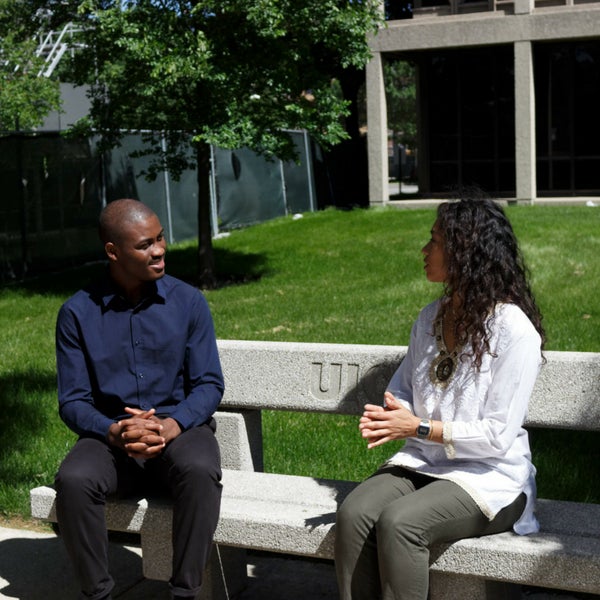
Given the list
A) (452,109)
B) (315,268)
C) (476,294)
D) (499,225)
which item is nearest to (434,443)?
(476,294)

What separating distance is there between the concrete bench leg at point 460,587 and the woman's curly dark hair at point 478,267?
0.82m

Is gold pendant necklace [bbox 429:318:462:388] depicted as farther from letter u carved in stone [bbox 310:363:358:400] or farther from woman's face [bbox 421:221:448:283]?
letter u carved in stone [bbox 310:363:358:400]

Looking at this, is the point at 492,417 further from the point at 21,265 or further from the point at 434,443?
the point at 21,265

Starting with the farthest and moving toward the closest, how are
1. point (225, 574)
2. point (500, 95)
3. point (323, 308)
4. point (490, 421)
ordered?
point (500, 95), point (323, 308), point (225, 574), point (490, 421)

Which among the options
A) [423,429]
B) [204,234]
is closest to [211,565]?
[423,429]

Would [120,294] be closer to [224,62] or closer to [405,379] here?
[405,379]

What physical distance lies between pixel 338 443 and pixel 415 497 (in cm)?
250

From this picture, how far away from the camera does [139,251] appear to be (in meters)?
4.21

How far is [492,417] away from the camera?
363 cm

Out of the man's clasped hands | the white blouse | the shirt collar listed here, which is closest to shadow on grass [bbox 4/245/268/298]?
the shirt collar

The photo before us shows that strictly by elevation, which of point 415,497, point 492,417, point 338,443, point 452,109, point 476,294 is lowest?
point 338,443

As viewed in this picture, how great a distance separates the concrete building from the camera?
22.1 metres

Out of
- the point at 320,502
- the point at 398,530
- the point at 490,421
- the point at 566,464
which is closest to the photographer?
the point at 398,530

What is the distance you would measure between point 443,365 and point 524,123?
19.4 meters
